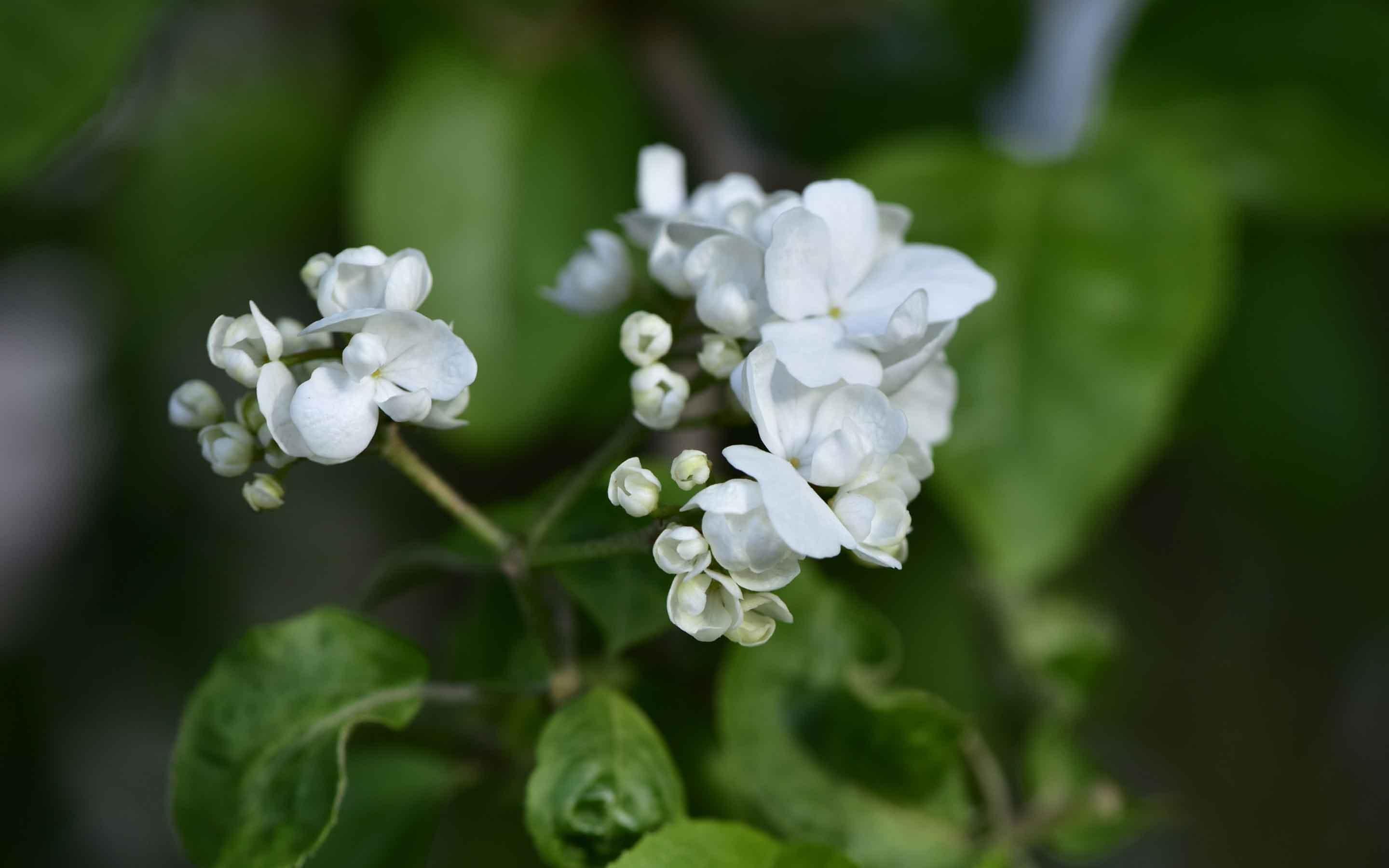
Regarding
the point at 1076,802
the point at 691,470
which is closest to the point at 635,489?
the point at 691,470

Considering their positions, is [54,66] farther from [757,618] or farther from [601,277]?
[757,618]

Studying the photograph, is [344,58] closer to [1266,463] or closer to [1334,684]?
[1266,463]

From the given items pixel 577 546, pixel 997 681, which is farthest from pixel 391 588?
pixel 997 681

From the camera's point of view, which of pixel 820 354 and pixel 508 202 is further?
pixel 508 202

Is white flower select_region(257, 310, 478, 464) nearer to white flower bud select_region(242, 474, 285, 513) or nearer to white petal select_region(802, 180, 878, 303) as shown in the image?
white flower bud select_region(242, 474, 285, 513)

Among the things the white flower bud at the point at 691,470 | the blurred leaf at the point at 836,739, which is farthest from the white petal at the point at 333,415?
the blurred leaf at the point at 836,739
